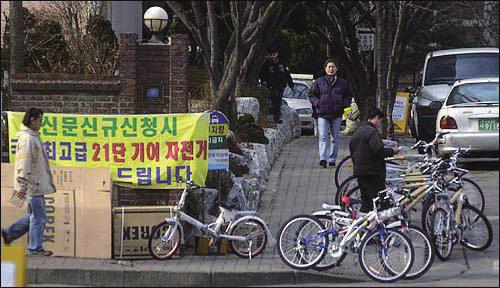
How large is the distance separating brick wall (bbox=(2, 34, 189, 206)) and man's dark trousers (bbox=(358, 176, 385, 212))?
311 cm

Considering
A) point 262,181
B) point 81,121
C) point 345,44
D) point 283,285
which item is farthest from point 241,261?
point 345,44

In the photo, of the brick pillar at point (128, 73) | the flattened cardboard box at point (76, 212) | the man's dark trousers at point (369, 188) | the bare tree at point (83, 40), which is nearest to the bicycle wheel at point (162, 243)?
the flattened cardboard box at point (76, 212)

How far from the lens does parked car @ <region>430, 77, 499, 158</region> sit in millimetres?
13141

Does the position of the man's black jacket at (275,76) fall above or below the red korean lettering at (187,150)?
above

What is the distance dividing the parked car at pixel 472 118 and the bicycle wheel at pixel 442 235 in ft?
7.06

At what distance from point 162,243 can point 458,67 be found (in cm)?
1016

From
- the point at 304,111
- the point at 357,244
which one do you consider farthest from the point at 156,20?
the point at 357,244

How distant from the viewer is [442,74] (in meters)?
19.8

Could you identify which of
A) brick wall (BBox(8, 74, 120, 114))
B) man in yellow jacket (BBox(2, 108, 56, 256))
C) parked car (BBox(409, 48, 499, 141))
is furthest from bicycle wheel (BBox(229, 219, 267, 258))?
parked car (BBox(409, 48, 499, 141))

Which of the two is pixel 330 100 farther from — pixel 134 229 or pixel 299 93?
pixel 299 93

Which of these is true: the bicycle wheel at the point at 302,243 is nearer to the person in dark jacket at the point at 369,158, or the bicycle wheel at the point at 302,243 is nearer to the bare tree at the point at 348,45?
the person in dark jacket at the point at 369,158

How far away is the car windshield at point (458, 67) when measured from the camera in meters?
19.0

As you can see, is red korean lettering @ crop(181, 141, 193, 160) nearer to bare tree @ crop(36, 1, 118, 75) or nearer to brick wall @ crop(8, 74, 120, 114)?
brick wall @ crop(8, 74, 120, 114)

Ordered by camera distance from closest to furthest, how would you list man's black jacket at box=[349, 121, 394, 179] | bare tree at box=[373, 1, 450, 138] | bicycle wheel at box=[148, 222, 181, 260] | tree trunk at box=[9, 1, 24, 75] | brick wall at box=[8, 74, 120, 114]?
man's black jacket at box=[349, 121, 394, 179] → bicycle wheel at box=[148, 222, 181, 260] → brick wall at box=[8, 74, 120, 114] → bare tree at box=[373, 1, 450, 138] → tree trunk at box=[9, 1, 24, 75]
